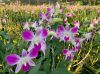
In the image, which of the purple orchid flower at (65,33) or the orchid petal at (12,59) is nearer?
the orchid petal at (12,59)

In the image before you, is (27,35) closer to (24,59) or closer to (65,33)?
(24,59)

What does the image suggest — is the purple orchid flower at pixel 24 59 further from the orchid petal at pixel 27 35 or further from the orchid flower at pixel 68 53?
the orchid flower at pixel 68 53

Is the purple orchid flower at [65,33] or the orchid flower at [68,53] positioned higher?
the purple orchid flower at [65,33]

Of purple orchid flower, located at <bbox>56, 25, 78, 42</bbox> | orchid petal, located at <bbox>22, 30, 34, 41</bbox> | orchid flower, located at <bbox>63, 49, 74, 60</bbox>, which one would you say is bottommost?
orchid flower, located at <bbox>63, 49, 74, 60</bbox>

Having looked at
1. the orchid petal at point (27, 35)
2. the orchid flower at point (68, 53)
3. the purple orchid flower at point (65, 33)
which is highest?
the orchid petal at point (27, 35)

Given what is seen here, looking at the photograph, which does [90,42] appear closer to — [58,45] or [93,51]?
[93,51]

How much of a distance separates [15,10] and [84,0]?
42.3 ft

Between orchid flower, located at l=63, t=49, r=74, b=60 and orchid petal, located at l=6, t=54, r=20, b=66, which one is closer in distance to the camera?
orchid petal, located at l=6, t=54, r=20, b=66

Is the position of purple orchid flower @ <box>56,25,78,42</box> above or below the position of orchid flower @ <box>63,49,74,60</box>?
above

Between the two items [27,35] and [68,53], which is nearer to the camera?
[27,35]

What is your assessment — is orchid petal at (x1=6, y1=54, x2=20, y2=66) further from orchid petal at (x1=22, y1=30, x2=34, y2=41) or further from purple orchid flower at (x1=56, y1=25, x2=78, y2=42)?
purple orchid flower at (x1=56, y1=25, x2=78, y2=42)

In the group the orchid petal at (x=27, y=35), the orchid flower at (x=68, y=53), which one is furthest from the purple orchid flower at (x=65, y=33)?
the orchid petal at (x=27, y=35)

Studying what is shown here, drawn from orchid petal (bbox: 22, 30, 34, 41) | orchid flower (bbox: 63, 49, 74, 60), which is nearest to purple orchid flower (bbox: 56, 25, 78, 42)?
orchid flower (bbox: 63, 49, 74, 60)

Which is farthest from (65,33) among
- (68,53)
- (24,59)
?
(24,59)
